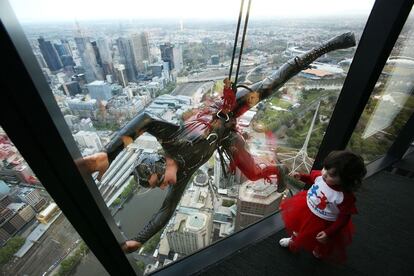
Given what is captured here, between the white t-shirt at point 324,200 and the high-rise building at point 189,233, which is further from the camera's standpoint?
the high-rise building at point 189,233

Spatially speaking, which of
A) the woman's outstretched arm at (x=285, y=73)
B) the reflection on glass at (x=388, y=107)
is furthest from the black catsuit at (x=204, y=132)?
the reflection on glass at (x=388, y=107)

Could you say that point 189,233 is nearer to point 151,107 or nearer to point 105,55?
point 151,107

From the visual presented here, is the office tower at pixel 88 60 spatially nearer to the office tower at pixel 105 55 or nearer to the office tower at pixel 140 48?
the office tower at pixel 105 55

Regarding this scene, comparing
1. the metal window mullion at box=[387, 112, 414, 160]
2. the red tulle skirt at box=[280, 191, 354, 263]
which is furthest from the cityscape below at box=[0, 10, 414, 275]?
the metal window mullion at box=[387, 112, 414, 160]

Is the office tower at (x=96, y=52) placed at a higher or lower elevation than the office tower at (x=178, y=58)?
higher

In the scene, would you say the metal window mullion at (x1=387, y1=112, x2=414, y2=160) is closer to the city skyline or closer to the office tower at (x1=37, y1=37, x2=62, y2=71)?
the city skyline

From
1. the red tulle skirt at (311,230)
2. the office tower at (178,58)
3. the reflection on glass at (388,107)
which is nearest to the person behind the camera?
the office tower at (178,58)

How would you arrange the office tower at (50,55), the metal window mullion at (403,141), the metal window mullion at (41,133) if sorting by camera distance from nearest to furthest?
1. the metal window mullion at (41,133)
2. the office tower at (50,55)
3. the metal window mullion at (403,141)

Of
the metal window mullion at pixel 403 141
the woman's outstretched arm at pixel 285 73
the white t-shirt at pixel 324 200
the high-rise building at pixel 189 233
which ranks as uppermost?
the woman's outstretched arm at pixel 285 73
